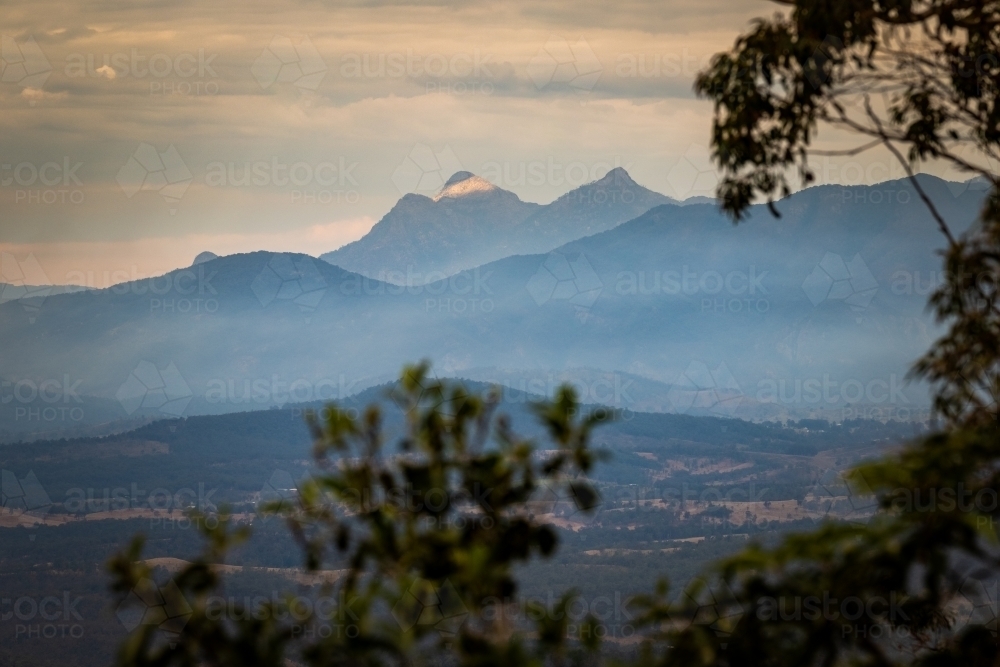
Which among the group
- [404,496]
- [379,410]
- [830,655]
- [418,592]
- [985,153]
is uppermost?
[985,153]

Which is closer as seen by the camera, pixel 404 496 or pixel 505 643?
pixel 505 643

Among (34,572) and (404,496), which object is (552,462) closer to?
(404,496)

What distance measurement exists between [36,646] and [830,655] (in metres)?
126

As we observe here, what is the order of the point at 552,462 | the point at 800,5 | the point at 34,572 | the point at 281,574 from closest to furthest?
1. the point at 552,462
2. the point at 800,5
3. the point at 281,574
4. the point at 34,572

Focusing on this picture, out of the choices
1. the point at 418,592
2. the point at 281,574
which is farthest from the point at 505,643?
the point at 281,574

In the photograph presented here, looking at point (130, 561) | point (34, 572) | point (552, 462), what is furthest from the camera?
point (34, 572)

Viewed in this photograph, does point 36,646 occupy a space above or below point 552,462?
below

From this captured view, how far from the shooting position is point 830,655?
543cm

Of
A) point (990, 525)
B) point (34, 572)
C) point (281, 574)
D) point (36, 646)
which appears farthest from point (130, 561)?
point (34, 572)

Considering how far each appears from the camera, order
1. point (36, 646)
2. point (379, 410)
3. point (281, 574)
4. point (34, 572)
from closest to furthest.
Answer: point (379, 410)
point (36, 646)
point (281, 574)
point (34, 572)

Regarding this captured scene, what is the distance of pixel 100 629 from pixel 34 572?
4050 centimetres

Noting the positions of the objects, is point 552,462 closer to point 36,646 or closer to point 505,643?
point 505,643

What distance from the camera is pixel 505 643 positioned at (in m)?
5.17

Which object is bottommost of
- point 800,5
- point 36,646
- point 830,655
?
A: point 36,646
